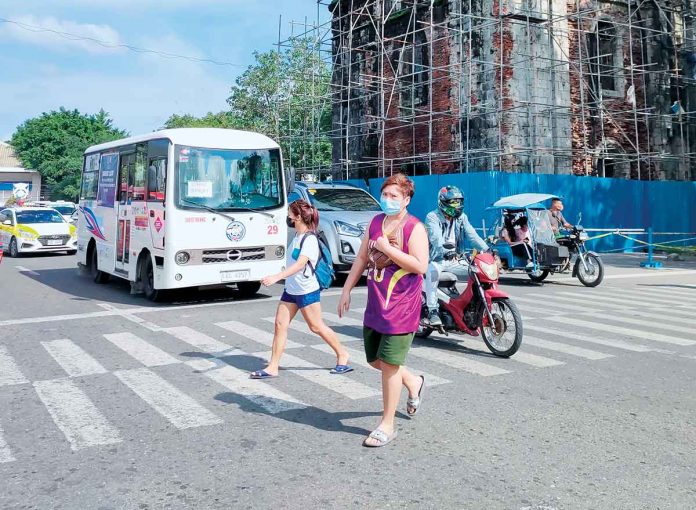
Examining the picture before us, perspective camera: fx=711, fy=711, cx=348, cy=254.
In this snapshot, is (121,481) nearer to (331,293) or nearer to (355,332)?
(355,332)

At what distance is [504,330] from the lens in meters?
7.31

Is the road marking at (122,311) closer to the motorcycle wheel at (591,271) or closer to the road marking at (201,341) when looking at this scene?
the road marking at (201,341)

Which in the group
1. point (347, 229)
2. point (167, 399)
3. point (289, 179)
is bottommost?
point (167, 399)

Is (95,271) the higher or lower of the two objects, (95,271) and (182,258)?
the lower

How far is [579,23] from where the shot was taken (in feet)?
77.8

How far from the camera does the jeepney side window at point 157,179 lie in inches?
440

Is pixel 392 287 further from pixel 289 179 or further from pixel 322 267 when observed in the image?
pixel 289 179

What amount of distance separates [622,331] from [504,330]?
223 cm

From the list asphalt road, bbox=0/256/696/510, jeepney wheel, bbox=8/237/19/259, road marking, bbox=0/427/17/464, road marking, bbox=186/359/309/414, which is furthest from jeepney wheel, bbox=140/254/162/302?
jeepney wheel, bbox=8/237/19/259

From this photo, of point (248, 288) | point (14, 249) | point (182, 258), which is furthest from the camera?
point (14, 249)

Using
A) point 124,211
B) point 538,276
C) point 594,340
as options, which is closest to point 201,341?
point 594,340

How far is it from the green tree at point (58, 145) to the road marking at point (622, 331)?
55286mm

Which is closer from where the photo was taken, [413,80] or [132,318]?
[132,318]

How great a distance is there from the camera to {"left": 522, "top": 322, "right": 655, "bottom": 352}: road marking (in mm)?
7676
